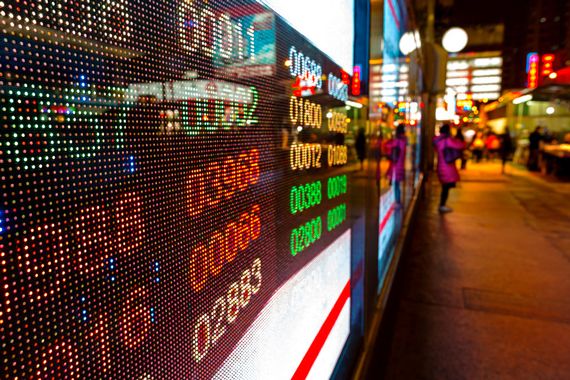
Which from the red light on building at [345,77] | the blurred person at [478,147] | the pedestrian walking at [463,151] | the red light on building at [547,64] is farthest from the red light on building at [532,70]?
the red light on building at [345,77]

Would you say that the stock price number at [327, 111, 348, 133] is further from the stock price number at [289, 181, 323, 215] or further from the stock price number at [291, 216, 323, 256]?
the stock price number at [291, 216, 323, 256]

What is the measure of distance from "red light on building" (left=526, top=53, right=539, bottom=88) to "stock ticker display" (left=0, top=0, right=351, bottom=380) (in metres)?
18.9

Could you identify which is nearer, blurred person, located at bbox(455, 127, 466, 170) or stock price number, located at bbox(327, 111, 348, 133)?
stock price number, located at bbox(327, 111, 348, 133)

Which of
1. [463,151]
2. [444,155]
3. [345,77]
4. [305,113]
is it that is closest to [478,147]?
[463,151]

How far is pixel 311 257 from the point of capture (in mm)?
1504

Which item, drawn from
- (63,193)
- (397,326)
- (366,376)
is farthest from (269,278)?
(397,326)

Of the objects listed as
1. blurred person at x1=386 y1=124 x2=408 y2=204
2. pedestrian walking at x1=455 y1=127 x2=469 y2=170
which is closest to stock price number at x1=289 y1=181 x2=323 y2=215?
blurred person at x1=386 y1=124 x2=408 y2=204

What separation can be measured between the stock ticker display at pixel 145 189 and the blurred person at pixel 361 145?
3.86ft

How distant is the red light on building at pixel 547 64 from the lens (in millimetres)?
16672

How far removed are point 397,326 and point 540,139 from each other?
16.5 meters

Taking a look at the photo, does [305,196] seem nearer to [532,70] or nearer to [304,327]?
[304,327]

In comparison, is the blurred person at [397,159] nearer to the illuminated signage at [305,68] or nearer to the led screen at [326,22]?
the led screen at [326,22]

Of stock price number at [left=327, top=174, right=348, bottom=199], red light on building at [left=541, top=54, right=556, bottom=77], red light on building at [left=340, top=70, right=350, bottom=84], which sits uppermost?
red light on building at [left=541, top=54, right=556, bottom=77]

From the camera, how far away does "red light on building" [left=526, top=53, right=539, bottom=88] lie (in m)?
16.8
